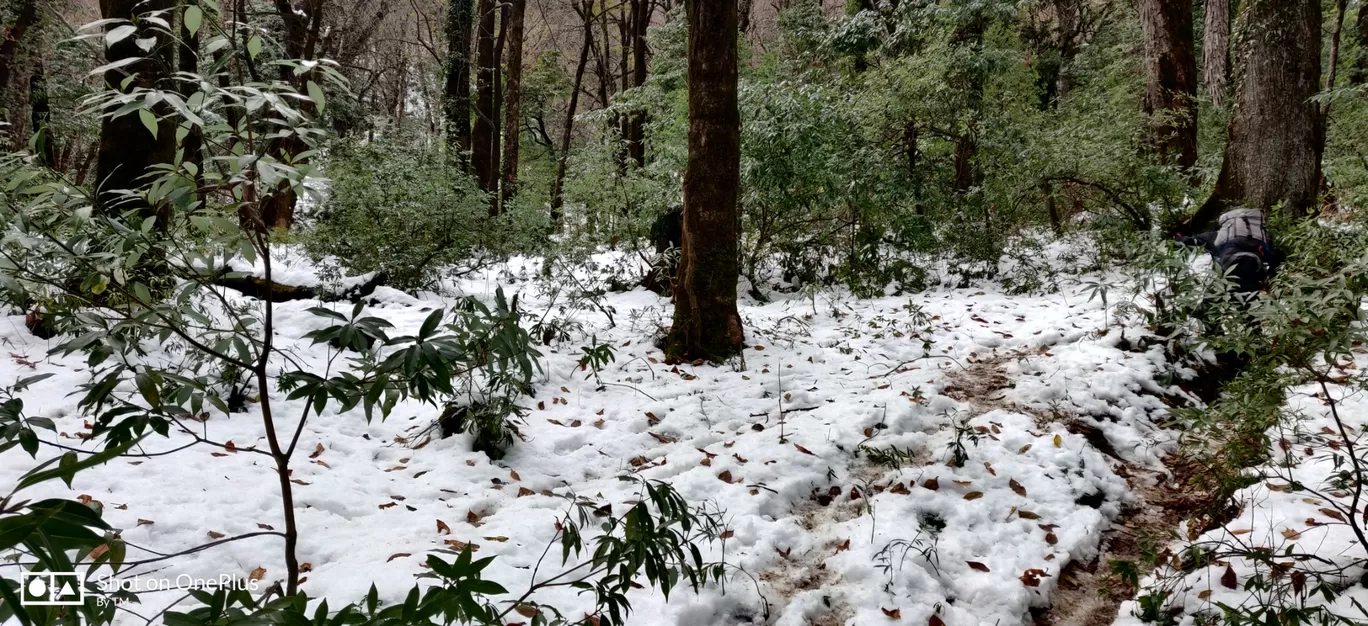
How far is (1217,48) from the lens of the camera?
9.18 m

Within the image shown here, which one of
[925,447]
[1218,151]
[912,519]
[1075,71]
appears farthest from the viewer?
[1075,71]

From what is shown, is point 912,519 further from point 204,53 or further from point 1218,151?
point 1218,151

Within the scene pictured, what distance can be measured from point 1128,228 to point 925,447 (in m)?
4.89

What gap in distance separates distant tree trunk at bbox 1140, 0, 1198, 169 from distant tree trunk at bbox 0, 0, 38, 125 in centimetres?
1550

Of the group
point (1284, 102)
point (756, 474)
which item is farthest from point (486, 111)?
point (1284, 102)

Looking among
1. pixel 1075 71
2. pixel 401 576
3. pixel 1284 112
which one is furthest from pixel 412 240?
pixel 1075 71

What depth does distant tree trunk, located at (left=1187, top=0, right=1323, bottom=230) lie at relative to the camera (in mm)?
5617

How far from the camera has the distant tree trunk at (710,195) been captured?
509 cm

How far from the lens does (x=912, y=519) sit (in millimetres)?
3281

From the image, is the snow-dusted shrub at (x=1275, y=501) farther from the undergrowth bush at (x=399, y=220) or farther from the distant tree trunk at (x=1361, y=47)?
the distant tree trunk at (x=1361, y=47)

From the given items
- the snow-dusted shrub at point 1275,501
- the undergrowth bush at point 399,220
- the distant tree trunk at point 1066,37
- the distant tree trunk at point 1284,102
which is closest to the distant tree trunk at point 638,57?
the undergrowth bush at point 399,220

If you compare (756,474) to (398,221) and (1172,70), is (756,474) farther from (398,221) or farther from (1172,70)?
(1172,70)

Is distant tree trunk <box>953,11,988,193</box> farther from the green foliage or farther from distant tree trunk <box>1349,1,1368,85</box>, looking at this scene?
distant tree trunk <box>1349,1,1368,85</box>

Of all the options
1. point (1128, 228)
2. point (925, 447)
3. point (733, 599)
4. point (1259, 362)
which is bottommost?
point (733, 599)
